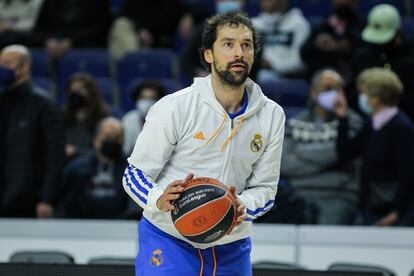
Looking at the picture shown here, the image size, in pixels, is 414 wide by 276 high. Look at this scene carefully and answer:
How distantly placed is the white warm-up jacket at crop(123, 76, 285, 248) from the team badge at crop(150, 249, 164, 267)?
11 cm

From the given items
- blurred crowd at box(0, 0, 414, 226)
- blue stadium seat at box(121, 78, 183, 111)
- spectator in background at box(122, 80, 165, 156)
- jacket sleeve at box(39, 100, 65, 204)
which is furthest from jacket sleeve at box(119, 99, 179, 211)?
blue stadium seat at box(121, 78, 183, 111)

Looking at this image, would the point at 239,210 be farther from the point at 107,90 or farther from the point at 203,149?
the point at 107,90

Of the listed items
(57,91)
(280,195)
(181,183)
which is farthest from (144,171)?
(57,91)

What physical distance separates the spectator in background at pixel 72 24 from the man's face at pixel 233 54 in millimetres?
6435

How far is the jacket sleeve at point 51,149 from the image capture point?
769 centimetres

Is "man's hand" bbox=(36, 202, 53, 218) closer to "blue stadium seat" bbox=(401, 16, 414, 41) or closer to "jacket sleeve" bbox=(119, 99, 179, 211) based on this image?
"jacket sleeve" bbox=(119, 99, 179, 211)

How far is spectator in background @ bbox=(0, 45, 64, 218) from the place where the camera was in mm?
7711

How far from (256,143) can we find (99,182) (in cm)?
358

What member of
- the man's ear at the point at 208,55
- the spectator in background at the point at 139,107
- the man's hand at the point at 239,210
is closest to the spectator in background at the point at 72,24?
the spectator in background at the point at 139,107

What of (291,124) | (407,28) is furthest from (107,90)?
(407,28)

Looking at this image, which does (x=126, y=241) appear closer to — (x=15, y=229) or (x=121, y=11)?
(x=15, y=229)

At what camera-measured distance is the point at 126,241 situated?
722 cm

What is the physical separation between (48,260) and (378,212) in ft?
8.49

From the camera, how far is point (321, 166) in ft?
26.0
